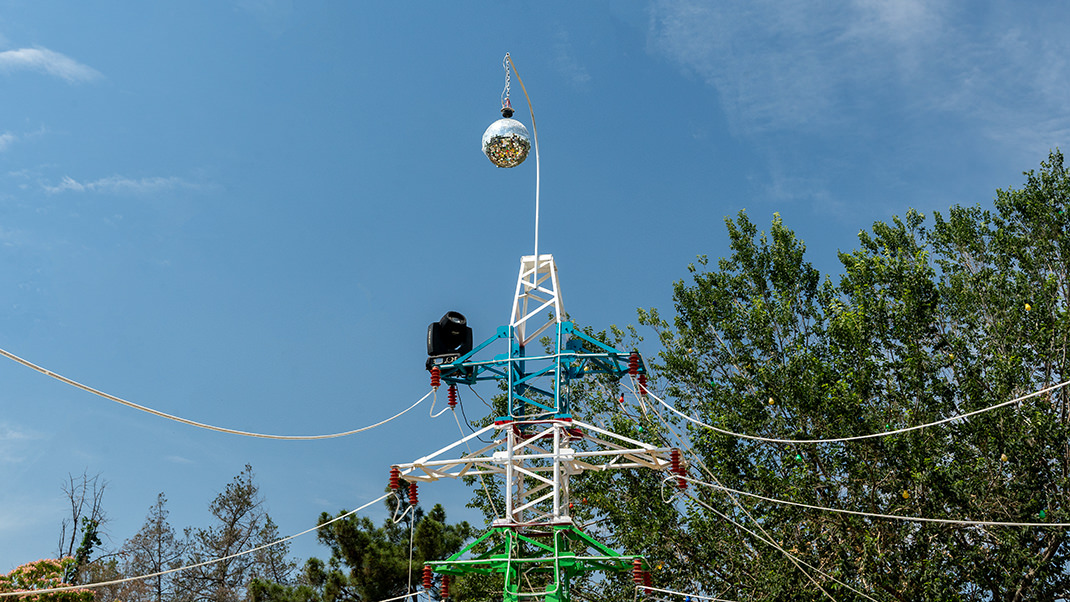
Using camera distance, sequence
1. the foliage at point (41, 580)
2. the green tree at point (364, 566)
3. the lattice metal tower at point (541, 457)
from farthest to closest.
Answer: the green tree at point (364, 566) < the foliage at point (41, 580) < the lattice metal tower at point (541, 457)

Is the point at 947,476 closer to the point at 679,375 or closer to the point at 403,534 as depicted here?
the point at 679,375

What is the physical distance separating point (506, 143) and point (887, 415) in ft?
41.1

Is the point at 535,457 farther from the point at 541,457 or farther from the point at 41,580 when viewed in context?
the point at 41,580

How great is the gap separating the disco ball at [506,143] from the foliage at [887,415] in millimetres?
8958

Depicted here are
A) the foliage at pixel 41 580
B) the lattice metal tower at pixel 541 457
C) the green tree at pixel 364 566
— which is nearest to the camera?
the lattice metal tower at pixel 541 457

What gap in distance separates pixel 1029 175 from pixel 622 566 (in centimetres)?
1665

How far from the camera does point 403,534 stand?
1073 inches

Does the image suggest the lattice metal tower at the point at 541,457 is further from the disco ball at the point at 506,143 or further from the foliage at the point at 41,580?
the foliage at the point at 41,580

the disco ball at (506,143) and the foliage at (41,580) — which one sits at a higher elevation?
the disco ball at (506,143)

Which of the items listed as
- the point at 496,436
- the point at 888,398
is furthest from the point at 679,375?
the point at 496,436

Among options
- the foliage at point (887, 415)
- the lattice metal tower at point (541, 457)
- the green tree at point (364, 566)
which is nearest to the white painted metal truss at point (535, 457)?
the lattice metal tower at point (541, 457)

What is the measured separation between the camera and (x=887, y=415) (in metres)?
20.2

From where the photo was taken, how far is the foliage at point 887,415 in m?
18.3

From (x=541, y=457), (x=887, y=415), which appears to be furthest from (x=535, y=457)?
(x=887, y=415)
